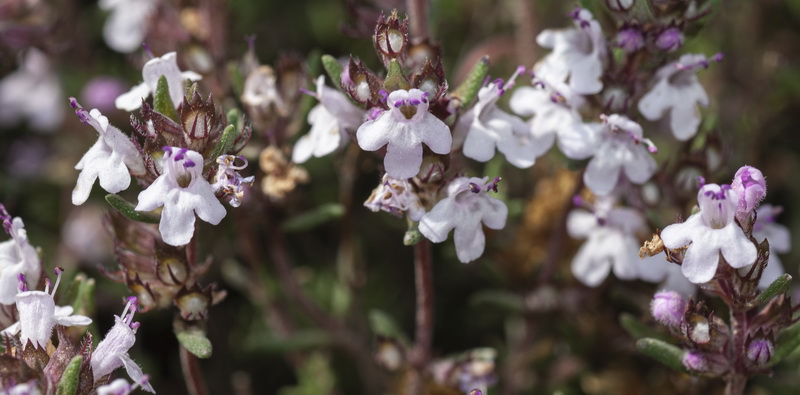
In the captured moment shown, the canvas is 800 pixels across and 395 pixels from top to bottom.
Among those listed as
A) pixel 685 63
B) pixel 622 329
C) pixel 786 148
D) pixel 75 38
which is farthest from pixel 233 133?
pixel 786 148

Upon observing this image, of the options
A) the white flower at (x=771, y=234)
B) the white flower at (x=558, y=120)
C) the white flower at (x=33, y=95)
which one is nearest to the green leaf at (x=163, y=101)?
the white flower at (x=558, y=120)

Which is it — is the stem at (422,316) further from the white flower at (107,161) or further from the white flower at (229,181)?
the white flower at (107,161)

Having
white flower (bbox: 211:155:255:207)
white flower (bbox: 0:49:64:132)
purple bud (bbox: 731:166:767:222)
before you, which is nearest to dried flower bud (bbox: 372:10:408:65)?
white flower (bbox: 211:155:255:207)

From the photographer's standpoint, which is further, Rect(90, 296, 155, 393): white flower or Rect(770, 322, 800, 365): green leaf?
Rect(770, 322, 800, 365): green leaf

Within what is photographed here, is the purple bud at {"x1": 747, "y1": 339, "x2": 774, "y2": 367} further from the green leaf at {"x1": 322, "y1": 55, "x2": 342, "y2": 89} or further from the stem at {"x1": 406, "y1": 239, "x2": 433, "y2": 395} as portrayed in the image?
the green leaf at {"x1": 322, "y1": 55, "x2": 342, "y2": 89}

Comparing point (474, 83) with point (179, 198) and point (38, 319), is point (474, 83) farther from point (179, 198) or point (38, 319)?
point (38, 319)

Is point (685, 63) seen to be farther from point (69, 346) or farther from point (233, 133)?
point (69, 346)
